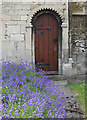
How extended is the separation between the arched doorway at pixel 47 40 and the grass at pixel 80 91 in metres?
1.36

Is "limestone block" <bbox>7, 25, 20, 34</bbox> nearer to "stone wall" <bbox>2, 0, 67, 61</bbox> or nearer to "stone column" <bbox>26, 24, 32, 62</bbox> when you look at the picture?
"stone wall" <bbox>2, 0, 67, 61</bbox>

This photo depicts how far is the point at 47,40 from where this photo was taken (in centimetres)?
771

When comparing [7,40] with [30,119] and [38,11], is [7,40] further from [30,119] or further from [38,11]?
[30,119]

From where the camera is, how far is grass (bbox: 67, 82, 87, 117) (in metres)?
4.88

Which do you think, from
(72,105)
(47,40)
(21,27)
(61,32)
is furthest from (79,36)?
(72,105)

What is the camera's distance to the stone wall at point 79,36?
7.85 metres

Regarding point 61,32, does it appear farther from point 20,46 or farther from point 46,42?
point 20,46

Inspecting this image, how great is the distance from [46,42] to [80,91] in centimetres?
265

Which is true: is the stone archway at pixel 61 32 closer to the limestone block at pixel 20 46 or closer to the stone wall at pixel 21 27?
the stone wall at pixel 21 27

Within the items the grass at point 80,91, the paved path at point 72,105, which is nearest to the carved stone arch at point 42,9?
the grass at point 80,91

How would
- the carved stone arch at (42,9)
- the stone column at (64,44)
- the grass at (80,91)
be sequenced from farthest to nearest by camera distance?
the stone column at (64,44), the carved stone arch at (42,9), the grass at (80,91)

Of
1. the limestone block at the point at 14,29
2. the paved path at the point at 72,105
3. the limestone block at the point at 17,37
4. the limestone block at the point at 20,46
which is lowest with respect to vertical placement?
the paved path at the point at 72,105

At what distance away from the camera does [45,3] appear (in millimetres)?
7477

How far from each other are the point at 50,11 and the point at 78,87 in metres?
3.08
